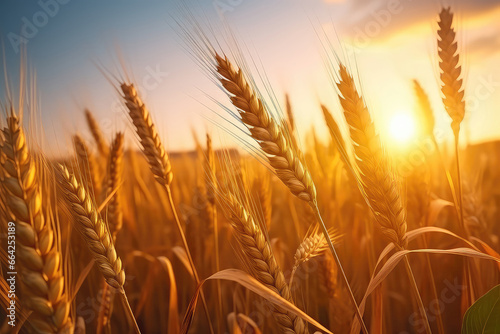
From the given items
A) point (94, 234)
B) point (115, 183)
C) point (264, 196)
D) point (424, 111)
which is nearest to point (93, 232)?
point (94, 234)

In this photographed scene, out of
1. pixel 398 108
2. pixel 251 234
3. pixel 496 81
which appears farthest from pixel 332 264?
pixel 496 81

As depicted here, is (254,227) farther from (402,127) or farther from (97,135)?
(97,135)

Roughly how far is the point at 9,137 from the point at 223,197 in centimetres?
41

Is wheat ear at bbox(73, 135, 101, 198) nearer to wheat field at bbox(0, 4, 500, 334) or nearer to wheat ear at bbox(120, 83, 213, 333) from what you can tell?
wheat field at bbox(0, 4, 500, 334)

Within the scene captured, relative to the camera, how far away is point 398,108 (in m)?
1.41

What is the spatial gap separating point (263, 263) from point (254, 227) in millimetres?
75

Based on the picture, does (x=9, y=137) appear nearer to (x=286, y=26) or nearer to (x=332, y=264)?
(x=332, y=264)

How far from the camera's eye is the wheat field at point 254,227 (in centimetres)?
65

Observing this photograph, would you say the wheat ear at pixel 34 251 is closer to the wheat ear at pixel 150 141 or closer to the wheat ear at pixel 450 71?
the wheat ear at pixel 150 141

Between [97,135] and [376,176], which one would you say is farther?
[97,135]

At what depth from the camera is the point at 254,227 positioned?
720 millimetres

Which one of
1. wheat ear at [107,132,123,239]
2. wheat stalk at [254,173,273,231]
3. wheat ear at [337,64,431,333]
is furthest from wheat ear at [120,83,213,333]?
wheat ear at [337,64,431,333]

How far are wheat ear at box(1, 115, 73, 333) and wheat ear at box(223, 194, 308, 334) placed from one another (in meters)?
0.32

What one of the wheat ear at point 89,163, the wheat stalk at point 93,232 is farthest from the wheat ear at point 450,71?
the wheat ear at point 89,163
